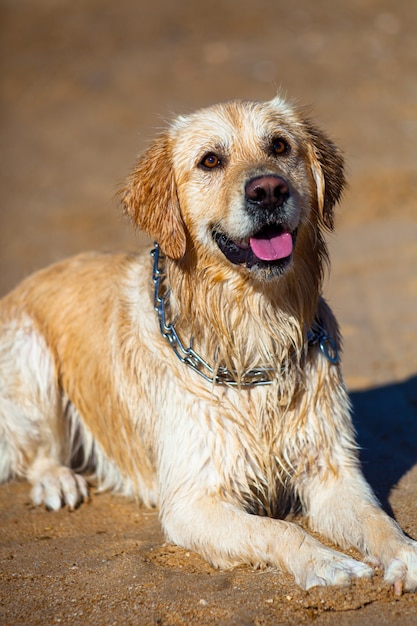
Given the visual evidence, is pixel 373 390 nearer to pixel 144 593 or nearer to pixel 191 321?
pixel 191 321

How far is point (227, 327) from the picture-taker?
4316mm

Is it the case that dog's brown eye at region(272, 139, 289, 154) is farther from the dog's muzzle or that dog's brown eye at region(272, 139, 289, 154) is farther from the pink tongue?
the pink tongue

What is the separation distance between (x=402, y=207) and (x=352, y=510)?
7417 millimetres

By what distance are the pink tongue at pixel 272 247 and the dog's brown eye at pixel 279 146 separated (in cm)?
49

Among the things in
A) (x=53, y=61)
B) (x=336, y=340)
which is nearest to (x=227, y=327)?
(x=336, y=340)

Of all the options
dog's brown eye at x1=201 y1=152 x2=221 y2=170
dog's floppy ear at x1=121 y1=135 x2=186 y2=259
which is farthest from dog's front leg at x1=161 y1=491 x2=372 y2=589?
dog's brown eye at x1=201 y1=152 x2=221 y2=170

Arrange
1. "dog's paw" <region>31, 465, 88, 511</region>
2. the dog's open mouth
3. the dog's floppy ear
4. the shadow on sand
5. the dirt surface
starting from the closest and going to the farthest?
the dirt surface, the dog's open mouth, the dog's floppy ear, the shadow on sand, "dog's paw" <region>31, 465, 88, 511</region>

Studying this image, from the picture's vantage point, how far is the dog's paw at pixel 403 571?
346cm

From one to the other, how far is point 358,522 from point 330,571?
17.0 inches

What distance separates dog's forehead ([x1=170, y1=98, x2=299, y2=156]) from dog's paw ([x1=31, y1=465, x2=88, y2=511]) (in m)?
2.22

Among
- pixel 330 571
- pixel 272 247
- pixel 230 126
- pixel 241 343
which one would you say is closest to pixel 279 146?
pixel 230 126

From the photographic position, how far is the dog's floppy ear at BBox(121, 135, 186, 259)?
4.21 m

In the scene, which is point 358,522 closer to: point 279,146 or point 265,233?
point 265,233

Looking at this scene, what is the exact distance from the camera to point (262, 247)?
4066 millimetres
